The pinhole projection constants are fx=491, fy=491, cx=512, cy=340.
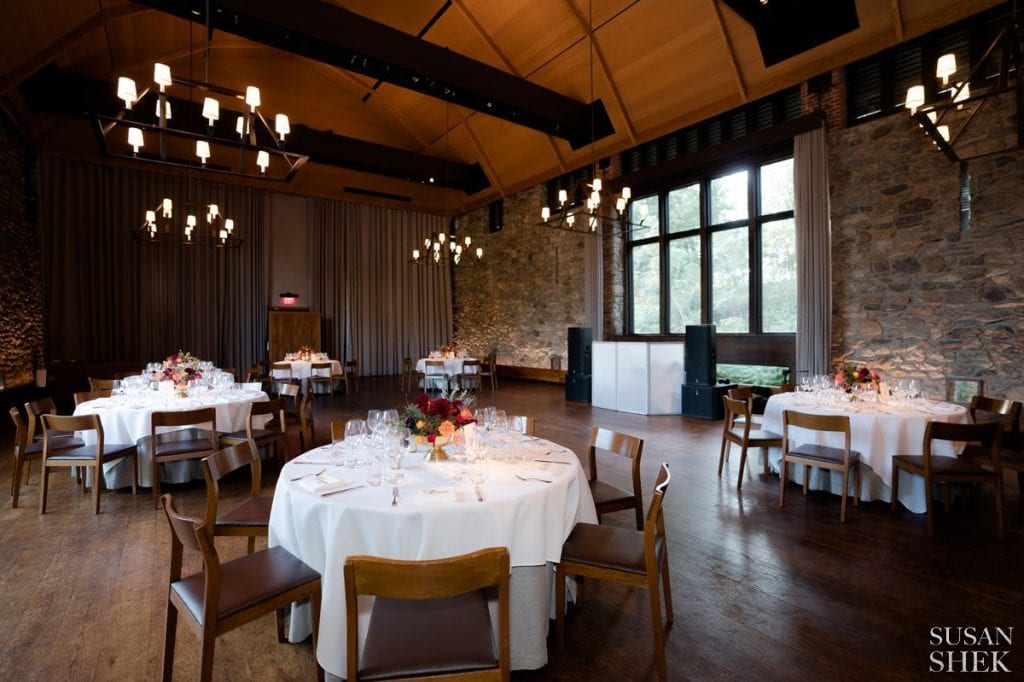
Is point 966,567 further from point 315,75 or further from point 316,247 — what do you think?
point 315,75

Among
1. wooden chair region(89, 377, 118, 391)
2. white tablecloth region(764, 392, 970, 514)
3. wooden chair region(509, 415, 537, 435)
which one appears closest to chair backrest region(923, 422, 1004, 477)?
white tablecloth region(764, 392, 970, 514)

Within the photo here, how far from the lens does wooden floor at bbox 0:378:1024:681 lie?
6.82ft

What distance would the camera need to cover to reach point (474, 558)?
134 cm

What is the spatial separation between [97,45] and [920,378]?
45.2 feet

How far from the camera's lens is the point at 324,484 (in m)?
2.10

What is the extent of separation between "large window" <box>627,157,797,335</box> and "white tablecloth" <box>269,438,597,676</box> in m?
7.38

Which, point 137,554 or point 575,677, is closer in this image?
point 575,677

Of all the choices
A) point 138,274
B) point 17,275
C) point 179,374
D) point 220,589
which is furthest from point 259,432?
point 138,274

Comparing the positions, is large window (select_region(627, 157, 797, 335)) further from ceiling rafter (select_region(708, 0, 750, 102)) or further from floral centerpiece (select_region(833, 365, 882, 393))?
floral centerpiece (select_region(833, 365, 882, 393))

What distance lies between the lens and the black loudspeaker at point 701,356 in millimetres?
7617

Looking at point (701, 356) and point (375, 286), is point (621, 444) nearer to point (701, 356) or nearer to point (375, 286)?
point (701, 356)

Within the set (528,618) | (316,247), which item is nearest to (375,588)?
Answer: (528,618)

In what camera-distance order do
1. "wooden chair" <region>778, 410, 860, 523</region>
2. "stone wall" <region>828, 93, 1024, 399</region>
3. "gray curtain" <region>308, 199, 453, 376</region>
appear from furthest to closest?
"gray curtain" <region>308, 199, 453, 376</region> → "stone wall" <region>828, 93, 1024, 399</region> → "wooden chair" <region>778, 410, 860, 523</region>

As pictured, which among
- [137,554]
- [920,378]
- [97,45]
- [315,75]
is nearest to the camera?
[137,554]
